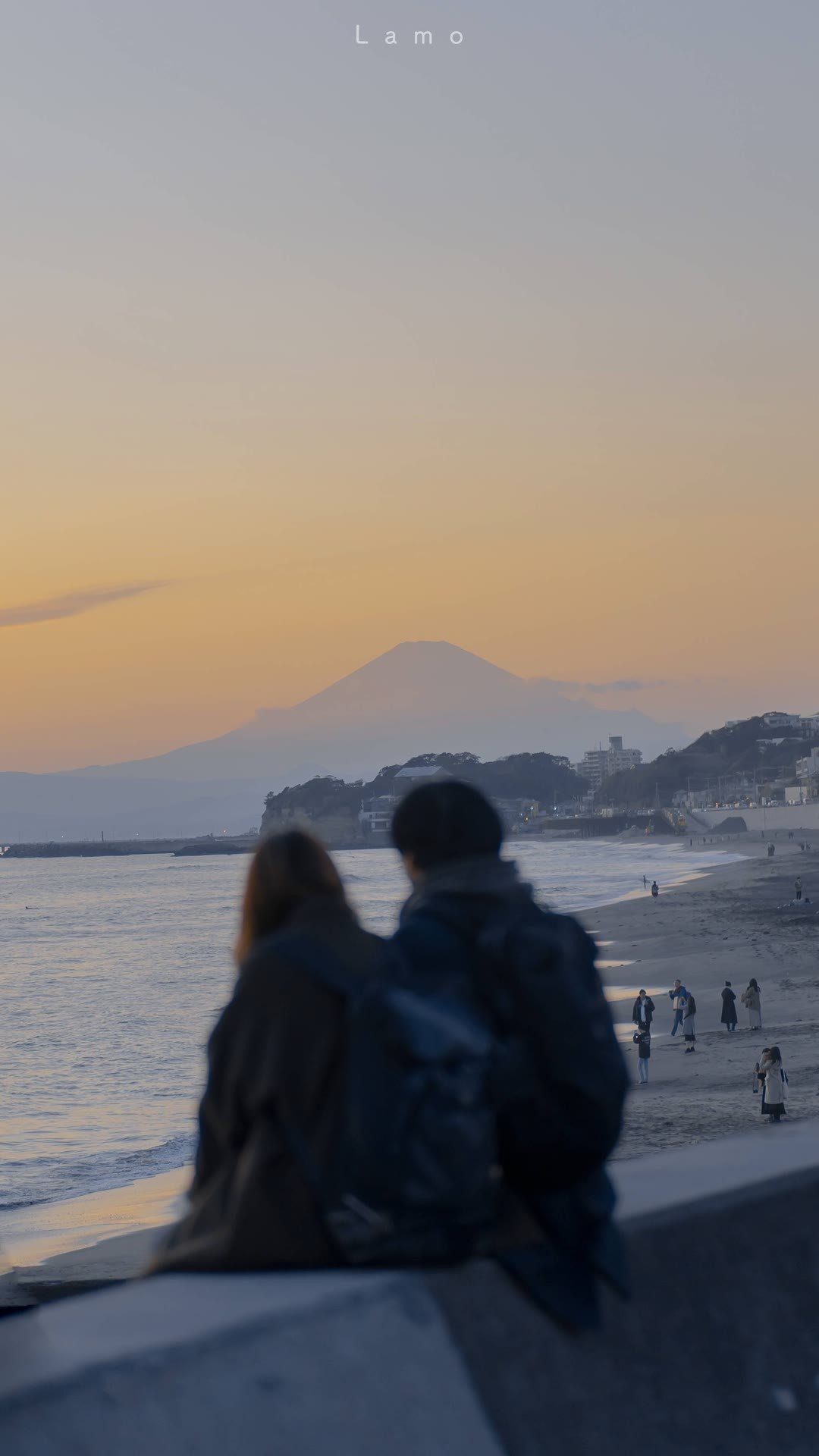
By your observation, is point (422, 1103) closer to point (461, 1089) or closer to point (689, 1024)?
point (461, 1089)

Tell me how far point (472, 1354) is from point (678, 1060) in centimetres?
2078

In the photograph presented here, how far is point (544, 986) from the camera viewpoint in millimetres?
2088

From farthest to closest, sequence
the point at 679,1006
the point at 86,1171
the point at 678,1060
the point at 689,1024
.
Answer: the point at 679,1006, the point at 689,1024, the point at 678,1060, the point at 86,1171

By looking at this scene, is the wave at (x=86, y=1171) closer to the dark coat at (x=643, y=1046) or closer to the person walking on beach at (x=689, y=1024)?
the dark coat at (x=643, y=1046)

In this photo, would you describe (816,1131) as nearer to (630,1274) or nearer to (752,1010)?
(630,1274)

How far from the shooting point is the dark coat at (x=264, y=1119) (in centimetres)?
200

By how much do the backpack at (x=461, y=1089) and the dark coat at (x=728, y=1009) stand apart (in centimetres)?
2292

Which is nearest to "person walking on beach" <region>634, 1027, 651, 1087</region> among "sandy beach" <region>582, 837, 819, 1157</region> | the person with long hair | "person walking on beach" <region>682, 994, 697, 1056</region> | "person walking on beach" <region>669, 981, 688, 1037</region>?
"sandy beach" <region>582, 837, 819, 1157</region>

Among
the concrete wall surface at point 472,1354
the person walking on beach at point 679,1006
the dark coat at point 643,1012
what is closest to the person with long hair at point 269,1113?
the concrete wall surface at point 472,1354

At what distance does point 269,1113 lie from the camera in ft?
6.76

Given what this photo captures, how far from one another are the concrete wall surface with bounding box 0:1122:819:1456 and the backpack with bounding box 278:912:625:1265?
0.10m

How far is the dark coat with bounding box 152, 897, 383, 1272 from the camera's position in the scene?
200 centimetres

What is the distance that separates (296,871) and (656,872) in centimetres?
9910

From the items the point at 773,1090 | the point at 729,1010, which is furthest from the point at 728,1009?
the point at 773,1090
